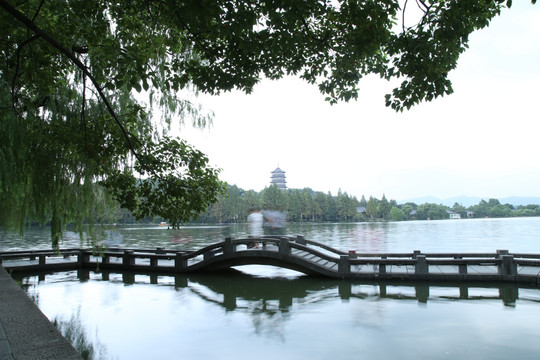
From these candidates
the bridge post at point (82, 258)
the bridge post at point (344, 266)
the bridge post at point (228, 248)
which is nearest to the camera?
the bridge post at point (344, 266)

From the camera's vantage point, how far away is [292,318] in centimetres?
764

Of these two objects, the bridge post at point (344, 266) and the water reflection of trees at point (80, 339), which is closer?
the water reflection of trees at point (80, 339)

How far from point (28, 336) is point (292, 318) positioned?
4921mm

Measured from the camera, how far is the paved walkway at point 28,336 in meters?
3.35

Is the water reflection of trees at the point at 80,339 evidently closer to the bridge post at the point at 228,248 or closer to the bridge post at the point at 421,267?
the bridge post at the point at 228,248

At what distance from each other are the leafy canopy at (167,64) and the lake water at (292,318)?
2202 mm

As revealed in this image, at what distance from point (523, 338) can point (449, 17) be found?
5.05 metres

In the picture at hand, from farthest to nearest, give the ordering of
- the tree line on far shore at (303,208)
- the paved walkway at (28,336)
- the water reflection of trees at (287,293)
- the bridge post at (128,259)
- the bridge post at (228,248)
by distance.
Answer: the tree line on far shore at (303,208), the bridge post at (128,259), the bridge post at (228,248), the water reflection of trees at (287,293), the paved walkway at (28,336)

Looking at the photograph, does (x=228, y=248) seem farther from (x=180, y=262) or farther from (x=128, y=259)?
(x=128, y=259)

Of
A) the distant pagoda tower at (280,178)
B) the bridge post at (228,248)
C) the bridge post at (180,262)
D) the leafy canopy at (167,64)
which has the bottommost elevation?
the bridge post at (180,262)

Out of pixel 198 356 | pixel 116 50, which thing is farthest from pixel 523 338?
pixel 116 50

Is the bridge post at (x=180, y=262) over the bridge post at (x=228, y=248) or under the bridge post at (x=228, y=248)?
under

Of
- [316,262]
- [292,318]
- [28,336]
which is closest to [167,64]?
[28,336]

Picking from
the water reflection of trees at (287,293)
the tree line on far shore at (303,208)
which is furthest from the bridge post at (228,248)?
the tree line on far shore at (303,208)
